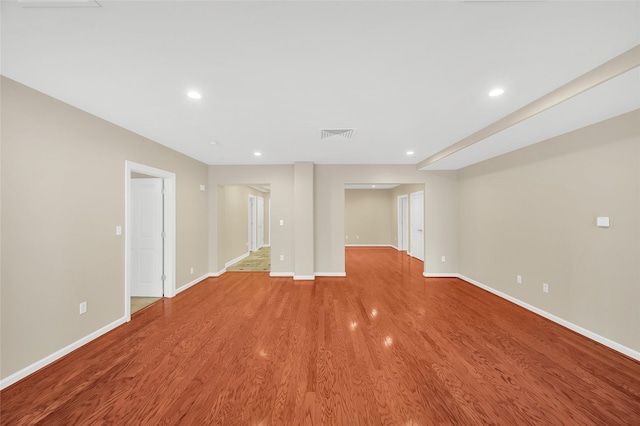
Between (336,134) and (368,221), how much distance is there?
267 inches

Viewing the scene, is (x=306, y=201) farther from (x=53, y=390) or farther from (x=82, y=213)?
(x=53, y=390)

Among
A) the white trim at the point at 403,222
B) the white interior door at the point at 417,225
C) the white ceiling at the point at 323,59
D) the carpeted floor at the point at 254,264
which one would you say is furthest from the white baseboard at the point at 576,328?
the carpeted floor at the point at 254,264

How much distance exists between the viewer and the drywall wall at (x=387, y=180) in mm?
5086

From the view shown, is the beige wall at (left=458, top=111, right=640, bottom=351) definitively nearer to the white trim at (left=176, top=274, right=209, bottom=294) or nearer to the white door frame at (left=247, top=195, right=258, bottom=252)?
the white trim at (left=176, top=274, right=209, bottom=294)

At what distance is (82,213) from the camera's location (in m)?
2.48

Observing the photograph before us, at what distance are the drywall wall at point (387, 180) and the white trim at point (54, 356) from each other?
356cm

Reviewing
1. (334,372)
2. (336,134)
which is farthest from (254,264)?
(334,372)

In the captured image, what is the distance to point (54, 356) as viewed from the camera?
218 cm

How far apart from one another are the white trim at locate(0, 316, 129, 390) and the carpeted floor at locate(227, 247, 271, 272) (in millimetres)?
2971

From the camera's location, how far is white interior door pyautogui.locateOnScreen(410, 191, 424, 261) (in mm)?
6922

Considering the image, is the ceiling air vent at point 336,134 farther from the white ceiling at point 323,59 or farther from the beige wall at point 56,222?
the beige wall at point 56,222

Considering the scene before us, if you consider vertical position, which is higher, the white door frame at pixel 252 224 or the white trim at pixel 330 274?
the white door frame at pixel 252 224

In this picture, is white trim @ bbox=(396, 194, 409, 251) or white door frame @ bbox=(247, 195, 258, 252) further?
white trim @ bbox=(396, 194, 409, 251)

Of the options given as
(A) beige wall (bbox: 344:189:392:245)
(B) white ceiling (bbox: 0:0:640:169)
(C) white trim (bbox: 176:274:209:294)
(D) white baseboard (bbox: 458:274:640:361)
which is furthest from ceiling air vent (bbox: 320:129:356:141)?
(A) beige wall (bbox: 344:189:392:245)
